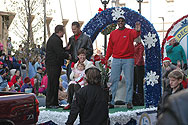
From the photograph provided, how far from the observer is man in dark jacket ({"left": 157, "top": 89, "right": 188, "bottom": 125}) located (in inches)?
52.8

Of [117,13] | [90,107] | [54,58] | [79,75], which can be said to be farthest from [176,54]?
[90,107]

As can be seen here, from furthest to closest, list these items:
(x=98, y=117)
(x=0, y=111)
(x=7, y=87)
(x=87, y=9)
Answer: (x=87, y=9)
(x=7, y=87)
(x=98, y=117)
(x=0, y=111)

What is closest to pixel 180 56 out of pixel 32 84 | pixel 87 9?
pixel 32 84

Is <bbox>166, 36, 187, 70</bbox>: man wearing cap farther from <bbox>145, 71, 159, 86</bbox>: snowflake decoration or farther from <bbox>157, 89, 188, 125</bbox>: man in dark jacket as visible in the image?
<bbox>157, 89, 188, 125</bbox>: man in dark jacket

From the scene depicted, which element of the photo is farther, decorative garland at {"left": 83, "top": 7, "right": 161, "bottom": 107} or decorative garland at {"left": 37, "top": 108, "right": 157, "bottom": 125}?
decorative garland at {"left": 83, "top": 7, "right": 161, "bottom": 107}

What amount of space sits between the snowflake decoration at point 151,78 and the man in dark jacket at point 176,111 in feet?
24.9

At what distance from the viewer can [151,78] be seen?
8.94m

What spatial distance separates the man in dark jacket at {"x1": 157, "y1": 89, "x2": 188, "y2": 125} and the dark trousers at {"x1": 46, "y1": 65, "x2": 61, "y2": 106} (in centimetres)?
691

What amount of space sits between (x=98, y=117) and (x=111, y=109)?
3002 millimetres

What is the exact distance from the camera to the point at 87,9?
32406 mm

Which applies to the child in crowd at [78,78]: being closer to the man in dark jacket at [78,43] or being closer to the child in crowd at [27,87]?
the man in dark jacket at [78,43]

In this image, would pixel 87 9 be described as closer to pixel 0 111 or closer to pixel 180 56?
pixel 180 56

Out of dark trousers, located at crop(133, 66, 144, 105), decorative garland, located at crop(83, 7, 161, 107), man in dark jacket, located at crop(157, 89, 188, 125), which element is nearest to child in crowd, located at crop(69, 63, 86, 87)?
decorative garland, located at crop(83, 7, 161, 107)

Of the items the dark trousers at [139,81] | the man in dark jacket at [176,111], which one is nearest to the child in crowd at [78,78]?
the dark trousers at [139,81]
